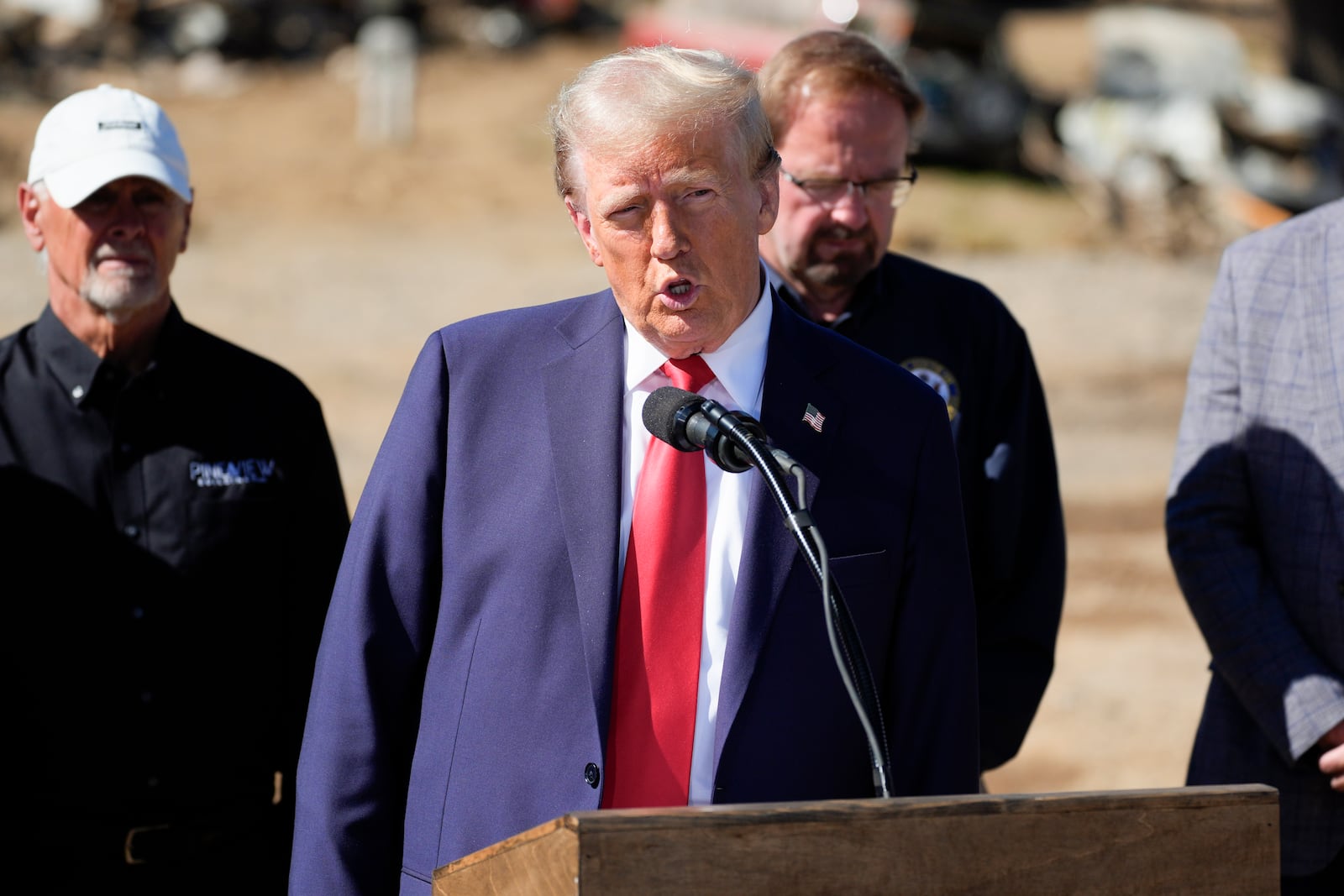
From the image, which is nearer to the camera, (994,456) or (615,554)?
(615,554)

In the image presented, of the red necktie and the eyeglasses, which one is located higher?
the eyeglasses

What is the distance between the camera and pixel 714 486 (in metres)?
2.39

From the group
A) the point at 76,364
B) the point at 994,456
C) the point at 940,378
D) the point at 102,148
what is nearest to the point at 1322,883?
the point at 994,456

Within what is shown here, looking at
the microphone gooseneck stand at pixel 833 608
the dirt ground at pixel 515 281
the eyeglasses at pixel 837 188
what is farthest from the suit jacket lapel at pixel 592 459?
the dirt ground at pixel 515 281

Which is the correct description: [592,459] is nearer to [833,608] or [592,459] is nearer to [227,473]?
[833,608]

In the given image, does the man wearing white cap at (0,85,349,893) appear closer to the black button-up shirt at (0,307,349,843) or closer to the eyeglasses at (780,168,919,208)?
the black button-up shirt at (0,307,349,843)

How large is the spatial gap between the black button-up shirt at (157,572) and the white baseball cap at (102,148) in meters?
0.30

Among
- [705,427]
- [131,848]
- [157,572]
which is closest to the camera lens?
[705,427]

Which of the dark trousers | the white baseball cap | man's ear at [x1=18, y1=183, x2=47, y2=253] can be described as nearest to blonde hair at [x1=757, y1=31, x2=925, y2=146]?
the white baseball cap

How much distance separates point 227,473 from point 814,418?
53.4 inches

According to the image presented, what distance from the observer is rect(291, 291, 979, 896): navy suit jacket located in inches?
90.3

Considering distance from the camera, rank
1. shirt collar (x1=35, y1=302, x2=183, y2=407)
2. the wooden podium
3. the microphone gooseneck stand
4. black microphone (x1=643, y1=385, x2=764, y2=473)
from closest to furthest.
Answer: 1. the wooden podium
2. the microphone gooseneck stand
3. black microphone (x1=643, y1=385, x2=764, y2=473)
4. shirt collar (x1=35, y1=302, x2=183, y2=407)

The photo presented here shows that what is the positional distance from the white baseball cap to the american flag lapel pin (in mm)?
1616

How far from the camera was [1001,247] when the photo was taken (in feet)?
53.7
